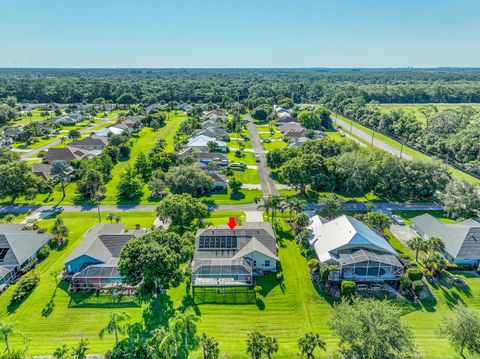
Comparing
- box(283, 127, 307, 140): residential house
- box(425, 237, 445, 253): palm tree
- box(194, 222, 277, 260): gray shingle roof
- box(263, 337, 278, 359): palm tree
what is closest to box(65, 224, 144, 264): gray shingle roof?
box(194, 222, 277, 260): gray shingle roof

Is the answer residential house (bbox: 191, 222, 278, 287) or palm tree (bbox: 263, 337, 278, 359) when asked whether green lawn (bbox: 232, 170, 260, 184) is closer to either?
residential house (bbox: 191, 222, 278, 287)

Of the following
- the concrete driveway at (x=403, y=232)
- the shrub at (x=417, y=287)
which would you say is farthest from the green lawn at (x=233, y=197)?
the shrub at (x=417, y=287)

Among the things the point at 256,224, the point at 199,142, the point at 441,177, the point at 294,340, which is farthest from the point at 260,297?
the point at 199,142

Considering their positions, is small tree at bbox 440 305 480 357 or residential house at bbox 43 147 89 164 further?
residential house at bbox 43 147 89 164

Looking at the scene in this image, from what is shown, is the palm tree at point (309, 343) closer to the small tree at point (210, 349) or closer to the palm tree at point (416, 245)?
the small tree at point (210, 349)

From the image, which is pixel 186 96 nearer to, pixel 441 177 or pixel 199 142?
pixel 199 142

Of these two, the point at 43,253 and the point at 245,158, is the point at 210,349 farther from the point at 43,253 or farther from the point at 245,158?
the point at 245,158
